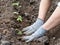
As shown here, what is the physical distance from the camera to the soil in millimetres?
3262

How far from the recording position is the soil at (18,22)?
3262mm

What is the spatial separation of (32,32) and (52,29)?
27 cm

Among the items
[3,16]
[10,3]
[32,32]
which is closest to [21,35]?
[32,32]

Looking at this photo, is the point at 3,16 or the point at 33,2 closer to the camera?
the point at 3,16

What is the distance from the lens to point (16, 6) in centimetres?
374

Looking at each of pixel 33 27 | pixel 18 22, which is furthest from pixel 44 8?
pixel 18 22

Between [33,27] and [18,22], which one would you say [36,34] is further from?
[18,22]

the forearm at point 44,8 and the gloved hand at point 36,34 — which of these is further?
the forearm at point 44,8

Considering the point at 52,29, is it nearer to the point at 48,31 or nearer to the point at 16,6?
the point at 48,31

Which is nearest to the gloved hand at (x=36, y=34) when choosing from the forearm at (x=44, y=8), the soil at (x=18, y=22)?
the soil at (x=18, y=22)

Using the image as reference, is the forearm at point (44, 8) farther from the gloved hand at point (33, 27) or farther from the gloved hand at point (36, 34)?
the gloved hand at point (36, 34)

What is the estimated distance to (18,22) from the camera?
3.51 meters

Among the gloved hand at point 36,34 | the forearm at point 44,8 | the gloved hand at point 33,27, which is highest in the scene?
the forearm at point 44,8

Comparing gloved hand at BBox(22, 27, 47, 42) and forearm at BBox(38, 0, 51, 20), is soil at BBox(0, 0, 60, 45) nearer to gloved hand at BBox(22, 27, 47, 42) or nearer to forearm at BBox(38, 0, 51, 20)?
gloved hand at BBox(22, 27, 47, 42)
